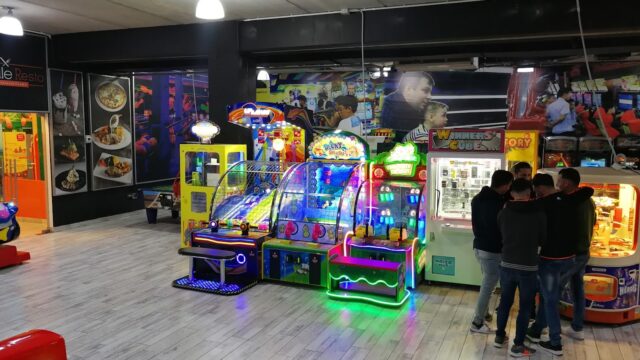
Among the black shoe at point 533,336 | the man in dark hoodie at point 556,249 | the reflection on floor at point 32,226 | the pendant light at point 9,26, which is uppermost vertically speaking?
the pendant light at point 9,26

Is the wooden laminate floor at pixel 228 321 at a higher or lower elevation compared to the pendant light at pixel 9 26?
lower

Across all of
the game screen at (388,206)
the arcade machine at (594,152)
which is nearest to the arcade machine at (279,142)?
the game screen at (388,206)

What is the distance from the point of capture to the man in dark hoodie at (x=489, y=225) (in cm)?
422

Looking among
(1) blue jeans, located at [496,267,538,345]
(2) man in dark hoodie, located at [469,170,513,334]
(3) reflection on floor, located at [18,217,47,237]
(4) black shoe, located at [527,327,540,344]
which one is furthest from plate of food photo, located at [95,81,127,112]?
(4) black shoe, located at [527,327,540,344]

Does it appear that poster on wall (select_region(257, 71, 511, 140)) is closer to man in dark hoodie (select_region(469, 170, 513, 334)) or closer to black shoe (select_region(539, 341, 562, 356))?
man in dark hoodie (select_region(469, 170, 513, 334))

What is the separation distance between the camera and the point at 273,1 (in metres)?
6.17

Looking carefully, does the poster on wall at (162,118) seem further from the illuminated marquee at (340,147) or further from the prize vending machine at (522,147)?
the prize vending machine at (522,147)

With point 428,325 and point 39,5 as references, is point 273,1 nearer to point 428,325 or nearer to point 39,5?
point 39,5

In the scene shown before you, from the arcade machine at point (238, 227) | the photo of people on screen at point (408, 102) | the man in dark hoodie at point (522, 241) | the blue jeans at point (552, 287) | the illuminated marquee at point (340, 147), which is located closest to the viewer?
the man in dark hoodie at point (522, 241)

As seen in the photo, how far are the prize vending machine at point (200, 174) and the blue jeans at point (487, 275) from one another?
4.04 meters

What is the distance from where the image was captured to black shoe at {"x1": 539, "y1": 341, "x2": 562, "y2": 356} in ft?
13.4

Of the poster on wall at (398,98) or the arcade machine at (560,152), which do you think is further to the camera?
the poster on wall at (398,98)

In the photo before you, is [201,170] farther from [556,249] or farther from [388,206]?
[556,249]

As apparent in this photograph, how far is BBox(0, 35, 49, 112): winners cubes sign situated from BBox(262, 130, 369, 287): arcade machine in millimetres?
5175
